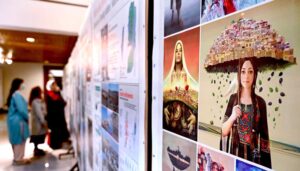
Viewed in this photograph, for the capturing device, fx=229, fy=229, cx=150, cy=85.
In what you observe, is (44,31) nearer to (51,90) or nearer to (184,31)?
(51,90)

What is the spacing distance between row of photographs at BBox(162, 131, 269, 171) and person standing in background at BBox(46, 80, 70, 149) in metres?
4.56

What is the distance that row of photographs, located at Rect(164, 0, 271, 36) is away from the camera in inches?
15.3

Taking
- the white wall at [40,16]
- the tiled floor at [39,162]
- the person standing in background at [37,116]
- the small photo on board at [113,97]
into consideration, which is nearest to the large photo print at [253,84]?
the small photo on board at [113,97]

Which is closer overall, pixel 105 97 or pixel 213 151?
pixel 213 151

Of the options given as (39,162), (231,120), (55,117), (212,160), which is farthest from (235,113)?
(55,117)

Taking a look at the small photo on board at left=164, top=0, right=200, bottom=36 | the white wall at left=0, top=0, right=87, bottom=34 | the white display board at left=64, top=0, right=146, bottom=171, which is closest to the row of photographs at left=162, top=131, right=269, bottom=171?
the white display board at left=64, top=0, right=146, bottom=171

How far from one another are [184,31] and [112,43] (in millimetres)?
684

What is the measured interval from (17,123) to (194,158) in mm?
4087

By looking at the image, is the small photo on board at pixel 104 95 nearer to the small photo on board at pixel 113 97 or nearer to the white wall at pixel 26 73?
the small photo on board at pixel 113 97

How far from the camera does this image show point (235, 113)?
1.30ft

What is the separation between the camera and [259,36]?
347 mm

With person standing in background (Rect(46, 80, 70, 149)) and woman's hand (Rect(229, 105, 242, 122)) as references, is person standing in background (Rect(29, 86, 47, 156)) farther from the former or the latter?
woman's hand (Rect(229, 105, 242, 122))

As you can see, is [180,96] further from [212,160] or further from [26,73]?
[26,73]

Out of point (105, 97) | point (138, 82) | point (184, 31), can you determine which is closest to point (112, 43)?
point (105, 97)
